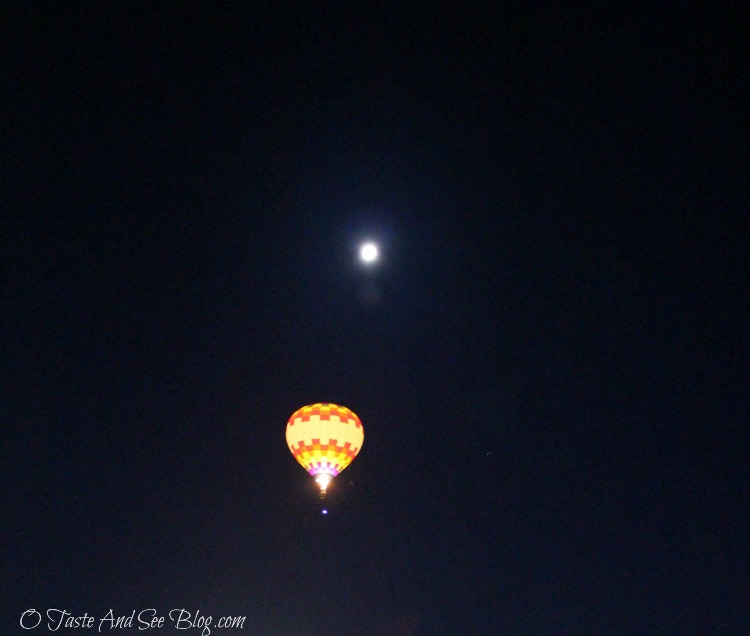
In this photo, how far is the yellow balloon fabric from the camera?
586 inches

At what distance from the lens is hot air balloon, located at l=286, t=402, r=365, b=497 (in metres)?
14.9

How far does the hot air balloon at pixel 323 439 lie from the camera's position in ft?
48.9

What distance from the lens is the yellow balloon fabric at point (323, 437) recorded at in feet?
48.9

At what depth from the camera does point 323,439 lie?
14875 millimetres

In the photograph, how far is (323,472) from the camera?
49.6 feet

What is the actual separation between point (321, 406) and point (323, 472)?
1300 millimetres

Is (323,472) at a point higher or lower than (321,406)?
lower

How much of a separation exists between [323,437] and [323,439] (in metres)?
0.04

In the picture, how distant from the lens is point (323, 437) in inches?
585

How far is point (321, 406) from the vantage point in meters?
15.1
